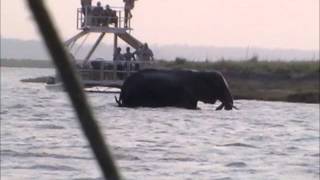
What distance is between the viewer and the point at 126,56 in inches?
1860

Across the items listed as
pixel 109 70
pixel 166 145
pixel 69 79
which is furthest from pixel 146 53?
pixel 69 79

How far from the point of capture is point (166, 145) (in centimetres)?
2011

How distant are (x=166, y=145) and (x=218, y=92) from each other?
16452mm

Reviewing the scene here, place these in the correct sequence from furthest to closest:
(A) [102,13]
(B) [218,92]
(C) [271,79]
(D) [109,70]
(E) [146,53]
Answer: (C) [271,79] < (E) [146,53] < (D) [109,70] < (A) [102,13] < (B) [218,92]

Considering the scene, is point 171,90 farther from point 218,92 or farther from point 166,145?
point 166,145

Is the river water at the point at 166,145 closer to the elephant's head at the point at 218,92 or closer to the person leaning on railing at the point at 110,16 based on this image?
the elephant's head at the point at 218,92

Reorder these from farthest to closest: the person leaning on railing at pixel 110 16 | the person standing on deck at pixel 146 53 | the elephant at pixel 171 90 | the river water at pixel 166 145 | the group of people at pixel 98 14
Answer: the person standing on deck at pixel 146 53 < the person leaning on railing at pixel 110 16 < the group of people at pixel 98 14 < the elephant at pixel 171 90 < the river water at pixel 166 145

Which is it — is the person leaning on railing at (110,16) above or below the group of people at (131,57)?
above

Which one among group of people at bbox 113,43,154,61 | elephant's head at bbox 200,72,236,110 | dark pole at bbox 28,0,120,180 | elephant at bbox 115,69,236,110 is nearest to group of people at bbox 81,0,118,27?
group of people at bbox 113,43,154,61

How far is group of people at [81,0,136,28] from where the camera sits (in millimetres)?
43219

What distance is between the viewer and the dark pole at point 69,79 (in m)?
1.22

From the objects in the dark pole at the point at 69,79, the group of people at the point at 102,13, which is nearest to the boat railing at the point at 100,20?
the group of people at the point at 102,13

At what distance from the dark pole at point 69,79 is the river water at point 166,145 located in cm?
707

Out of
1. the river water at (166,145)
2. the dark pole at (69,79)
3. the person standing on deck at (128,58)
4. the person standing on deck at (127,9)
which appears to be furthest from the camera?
the person standing on deck at (128,58)
